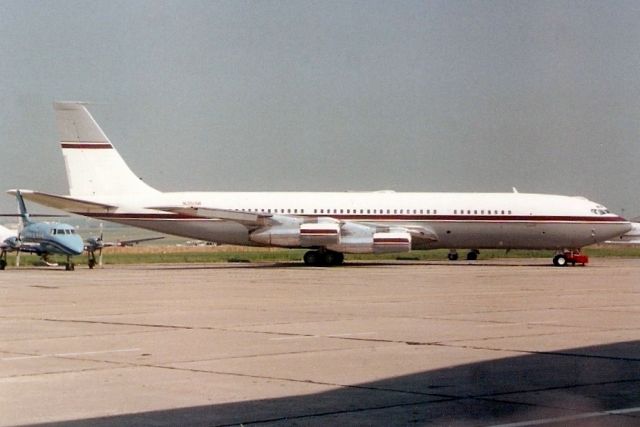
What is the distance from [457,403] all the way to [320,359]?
11.5ft

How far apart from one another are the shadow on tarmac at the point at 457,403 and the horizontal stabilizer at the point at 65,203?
36.5 m

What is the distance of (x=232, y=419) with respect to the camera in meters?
8.74

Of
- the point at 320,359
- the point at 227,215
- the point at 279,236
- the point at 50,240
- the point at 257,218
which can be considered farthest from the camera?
the point at 257,218

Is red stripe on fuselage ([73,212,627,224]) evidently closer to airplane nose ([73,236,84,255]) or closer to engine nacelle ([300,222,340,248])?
engine nacelle ([300,222,340,248])

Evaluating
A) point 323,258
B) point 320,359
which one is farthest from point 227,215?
point 320,359

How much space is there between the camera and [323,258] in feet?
159

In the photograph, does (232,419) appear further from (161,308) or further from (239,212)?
(239,212)

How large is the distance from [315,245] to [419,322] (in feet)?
94.4

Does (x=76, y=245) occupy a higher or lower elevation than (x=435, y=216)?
lower

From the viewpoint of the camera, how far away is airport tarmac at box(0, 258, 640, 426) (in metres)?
9.08

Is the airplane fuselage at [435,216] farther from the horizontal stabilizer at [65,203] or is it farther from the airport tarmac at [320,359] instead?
the airport tarmac at [320,359]

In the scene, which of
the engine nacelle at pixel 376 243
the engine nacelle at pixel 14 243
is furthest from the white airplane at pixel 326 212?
the engine nacelle at pixel 14 243

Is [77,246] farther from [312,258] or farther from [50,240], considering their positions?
[312,258]

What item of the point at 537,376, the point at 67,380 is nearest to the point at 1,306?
the point at 67,380
